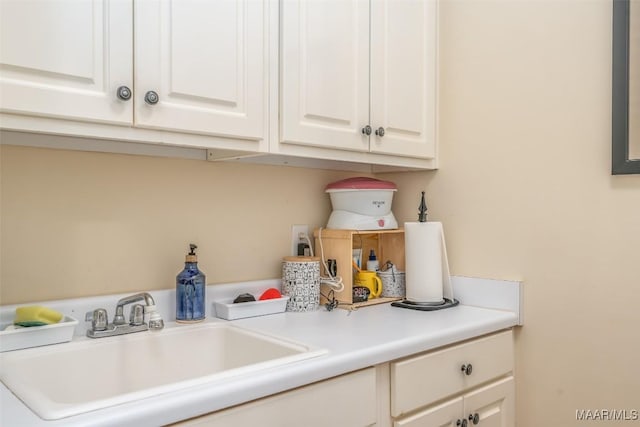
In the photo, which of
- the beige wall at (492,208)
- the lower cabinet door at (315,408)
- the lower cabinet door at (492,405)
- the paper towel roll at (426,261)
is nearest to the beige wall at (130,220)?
the beige wall at (492,208)

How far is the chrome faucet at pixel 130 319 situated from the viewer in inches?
52.9

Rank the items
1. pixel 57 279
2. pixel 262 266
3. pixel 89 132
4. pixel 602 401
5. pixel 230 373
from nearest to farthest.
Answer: pixel 230 373 → pixel 89 132 → pixel 57 279 → pixel 602 401 → pixel 262 266

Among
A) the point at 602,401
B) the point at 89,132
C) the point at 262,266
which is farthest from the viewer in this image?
the point at 262,266

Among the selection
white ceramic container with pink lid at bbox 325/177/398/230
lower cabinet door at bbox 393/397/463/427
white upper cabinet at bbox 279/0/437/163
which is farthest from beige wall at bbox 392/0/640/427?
lower cabinet door at bbox 393/397/463/427

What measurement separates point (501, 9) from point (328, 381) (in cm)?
138

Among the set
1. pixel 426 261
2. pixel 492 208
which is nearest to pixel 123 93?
pixel 426 261

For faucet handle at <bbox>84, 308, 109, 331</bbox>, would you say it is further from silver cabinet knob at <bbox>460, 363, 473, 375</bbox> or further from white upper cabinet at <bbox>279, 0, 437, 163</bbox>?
silver cabinet knob at <bbox>460, 363, 473, 375</bbox>

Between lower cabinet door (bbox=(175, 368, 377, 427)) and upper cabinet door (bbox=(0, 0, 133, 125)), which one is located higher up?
upper cabinet door (bbox=(0, 0, 133, 125))

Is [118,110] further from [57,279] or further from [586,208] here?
[586,208]

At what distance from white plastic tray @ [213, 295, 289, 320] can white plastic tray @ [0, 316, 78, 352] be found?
0.43 meters

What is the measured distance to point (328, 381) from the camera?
46.5 inches

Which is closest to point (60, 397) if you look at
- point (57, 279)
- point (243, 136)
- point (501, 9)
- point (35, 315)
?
point (35, 315)

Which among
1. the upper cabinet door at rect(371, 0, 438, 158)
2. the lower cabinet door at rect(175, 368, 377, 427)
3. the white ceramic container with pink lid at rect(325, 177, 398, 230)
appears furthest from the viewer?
the white ceramic container with pink lid at rect(325, 177, 398, 230)

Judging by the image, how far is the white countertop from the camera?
887mm
